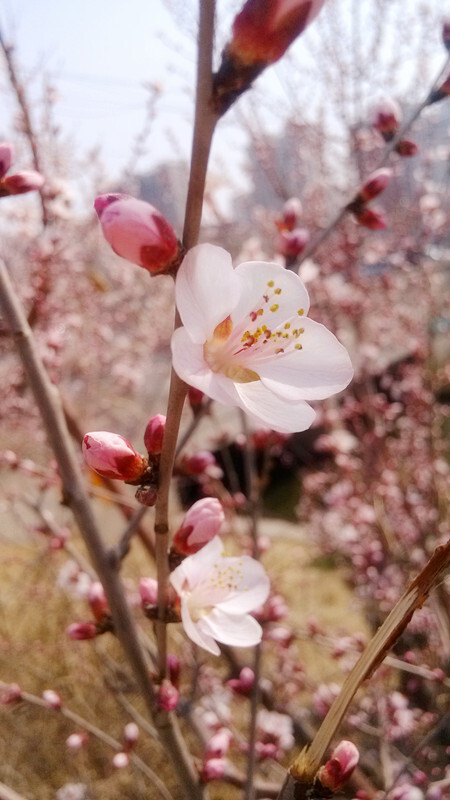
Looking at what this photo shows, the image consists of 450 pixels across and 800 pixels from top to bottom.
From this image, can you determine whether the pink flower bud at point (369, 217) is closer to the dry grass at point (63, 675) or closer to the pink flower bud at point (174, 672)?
the pink flower bud at point (174, 672)

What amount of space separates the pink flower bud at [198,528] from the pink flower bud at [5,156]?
568mm

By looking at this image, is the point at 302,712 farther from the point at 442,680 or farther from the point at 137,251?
the point at 137,251

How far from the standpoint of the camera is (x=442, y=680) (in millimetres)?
1529

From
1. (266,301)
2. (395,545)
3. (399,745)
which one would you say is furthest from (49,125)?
(399,745)

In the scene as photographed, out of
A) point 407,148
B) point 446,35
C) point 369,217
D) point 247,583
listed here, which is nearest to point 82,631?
point 247,583

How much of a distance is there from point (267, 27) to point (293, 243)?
0.68m

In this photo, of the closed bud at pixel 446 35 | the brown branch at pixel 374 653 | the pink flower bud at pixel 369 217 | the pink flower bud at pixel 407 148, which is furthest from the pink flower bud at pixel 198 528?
the closed bud at pixel 446 35

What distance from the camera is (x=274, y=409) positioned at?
646mm

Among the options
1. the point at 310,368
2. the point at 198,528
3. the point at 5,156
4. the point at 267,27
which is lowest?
the point at 198,528

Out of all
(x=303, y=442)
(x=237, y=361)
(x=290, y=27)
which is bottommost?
(x=303, y=442)

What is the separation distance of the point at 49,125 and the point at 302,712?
4.17m

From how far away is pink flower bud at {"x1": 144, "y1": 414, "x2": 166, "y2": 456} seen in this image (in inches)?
26.4

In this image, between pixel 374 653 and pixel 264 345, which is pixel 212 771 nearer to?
pixel 374 653

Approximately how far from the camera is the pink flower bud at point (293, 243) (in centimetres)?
114
